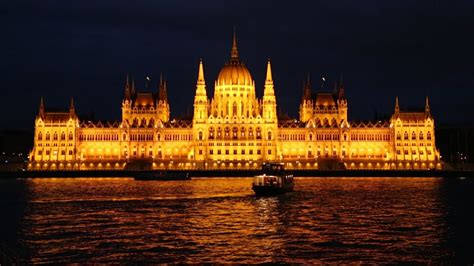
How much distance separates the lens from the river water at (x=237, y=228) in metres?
42.2

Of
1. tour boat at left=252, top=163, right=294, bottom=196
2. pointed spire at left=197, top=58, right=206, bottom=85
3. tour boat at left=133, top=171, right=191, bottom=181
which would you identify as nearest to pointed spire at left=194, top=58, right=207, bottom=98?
pointed spire at left=197, top=58, right=206, bottom=85

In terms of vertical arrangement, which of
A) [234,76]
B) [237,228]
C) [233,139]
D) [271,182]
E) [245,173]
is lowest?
[237,228]

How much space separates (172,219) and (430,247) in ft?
74.1

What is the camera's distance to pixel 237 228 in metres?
53.3

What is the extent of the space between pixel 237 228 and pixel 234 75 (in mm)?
113566

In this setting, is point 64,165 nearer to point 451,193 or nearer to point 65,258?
point 451,193

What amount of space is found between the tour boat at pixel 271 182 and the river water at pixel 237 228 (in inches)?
82.9

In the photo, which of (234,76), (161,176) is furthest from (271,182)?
(234,76)

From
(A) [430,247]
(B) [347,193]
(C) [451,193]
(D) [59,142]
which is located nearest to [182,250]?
(A) [430,247]

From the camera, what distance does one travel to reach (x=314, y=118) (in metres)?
170

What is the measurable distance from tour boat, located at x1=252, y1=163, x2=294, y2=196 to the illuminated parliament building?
6191 cm

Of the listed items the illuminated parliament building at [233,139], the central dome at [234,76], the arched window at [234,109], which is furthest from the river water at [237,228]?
the central dome at [234,76]

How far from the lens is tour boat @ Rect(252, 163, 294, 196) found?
8450 cm

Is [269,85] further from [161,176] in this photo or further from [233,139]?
[161,176]
